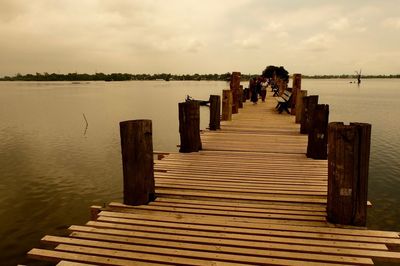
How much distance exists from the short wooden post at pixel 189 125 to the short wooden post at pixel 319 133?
2928mm

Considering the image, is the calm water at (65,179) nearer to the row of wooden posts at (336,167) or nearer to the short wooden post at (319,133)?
the short wooden post at (319,133)

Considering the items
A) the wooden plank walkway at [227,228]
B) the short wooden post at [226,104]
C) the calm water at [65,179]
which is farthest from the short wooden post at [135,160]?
the short wooden post at [226,104]

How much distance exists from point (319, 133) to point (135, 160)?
15.7 feet

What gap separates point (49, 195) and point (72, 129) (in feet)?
55.2

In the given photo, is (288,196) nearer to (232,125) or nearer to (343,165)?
(343,165)

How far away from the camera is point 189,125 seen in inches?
345

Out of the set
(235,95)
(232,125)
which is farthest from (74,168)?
(235,95)

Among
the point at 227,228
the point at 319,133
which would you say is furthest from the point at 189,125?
the point at 227,228

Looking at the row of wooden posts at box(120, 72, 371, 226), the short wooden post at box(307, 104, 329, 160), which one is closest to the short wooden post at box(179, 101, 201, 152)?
the short wooden post at box(307, 104, 329, 160)

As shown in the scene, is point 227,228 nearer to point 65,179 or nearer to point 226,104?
point 65,179

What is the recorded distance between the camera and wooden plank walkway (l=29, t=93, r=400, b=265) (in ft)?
12.2

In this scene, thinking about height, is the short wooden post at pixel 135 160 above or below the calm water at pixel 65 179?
above

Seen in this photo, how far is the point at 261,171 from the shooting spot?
23.6 ft

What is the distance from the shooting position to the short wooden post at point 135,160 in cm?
→ 532
